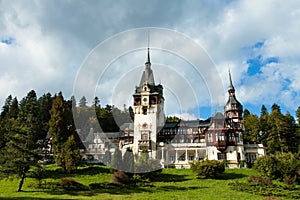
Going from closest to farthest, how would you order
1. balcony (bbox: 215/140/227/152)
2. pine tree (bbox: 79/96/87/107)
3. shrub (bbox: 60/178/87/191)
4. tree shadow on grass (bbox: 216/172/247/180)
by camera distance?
shrub (bbox: 60/178/87/191) < tree shadow on grass (bbox: 216/172/247/180) < balcony (bbox: 215/140/227/152) < pine tree (bbox: 79/96/87/107)

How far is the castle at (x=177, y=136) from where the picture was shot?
50406mm

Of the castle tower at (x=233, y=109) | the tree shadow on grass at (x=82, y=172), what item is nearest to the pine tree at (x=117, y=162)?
the tree shadow on grass at (x=82, y=172)

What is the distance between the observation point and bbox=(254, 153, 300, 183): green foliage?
106 ft

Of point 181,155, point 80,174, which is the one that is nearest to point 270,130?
point 181,155

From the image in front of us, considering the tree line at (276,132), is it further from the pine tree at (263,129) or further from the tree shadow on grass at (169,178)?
the tree shadow on grass at (169,178)

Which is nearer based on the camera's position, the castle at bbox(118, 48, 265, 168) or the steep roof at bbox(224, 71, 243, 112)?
the castle at bbox(118, 48, 265, 168)

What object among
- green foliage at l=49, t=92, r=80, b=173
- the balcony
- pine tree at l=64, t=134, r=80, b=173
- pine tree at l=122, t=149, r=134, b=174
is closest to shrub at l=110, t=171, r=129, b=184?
pine tree at l=122, t=149, r=134, b=174

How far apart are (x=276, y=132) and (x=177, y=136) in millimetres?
19258

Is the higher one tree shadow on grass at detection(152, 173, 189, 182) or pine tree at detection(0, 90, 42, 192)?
pine tree at detection(0, 90, 42, 192)

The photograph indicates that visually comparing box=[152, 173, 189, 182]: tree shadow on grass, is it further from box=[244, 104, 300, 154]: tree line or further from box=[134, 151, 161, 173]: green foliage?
box=[244, 104, 300, 154]: tree line

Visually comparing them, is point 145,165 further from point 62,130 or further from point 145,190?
point 62,130

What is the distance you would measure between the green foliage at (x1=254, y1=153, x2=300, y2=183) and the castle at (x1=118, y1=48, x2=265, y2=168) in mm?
13470

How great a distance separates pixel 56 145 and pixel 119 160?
44.7ft

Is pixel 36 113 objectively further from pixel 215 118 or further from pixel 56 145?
pixel 215 118
